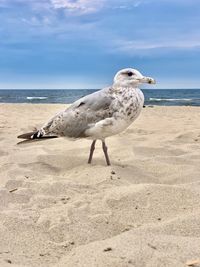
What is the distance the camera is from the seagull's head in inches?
186

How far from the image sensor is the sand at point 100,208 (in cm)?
248

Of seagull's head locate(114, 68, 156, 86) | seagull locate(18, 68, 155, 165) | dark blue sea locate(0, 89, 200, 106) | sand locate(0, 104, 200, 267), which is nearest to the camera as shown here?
sand locate(0, 104, 200, 267)

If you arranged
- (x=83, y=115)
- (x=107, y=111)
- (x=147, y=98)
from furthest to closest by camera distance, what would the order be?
(x=147, y=98) → (x=83, y=115) → (x=107, y=111)

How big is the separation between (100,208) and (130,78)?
1826 mm

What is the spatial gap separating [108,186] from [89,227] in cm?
102

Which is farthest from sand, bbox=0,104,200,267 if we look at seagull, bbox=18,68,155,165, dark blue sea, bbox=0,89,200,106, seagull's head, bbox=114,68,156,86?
dark blue sea, bbox=0,89,200,106

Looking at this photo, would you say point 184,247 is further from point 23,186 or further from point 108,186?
point 23,186

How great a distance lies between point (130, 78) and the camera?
475 centimetres

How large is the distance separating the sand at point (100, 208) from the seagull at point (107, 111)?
0.37 meters

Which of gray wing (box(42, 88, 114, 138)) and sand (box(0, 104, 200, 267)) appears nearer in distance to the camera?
sand (box(0, 104, 200, 267))

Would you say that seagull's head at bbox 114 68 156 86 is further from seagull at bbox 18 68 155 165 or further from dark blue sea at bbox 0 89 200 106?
dark blue sea at bbox 0 89 200 106

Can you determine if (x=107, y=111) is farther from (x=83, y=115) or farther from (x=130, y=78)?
(x=130, y=78)

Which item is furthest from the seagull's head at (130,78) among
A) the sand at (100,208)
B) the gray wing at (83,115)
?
the sand at (100,208)

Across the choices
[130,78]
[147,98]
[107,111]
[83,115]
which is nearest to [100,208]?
[107,111]
